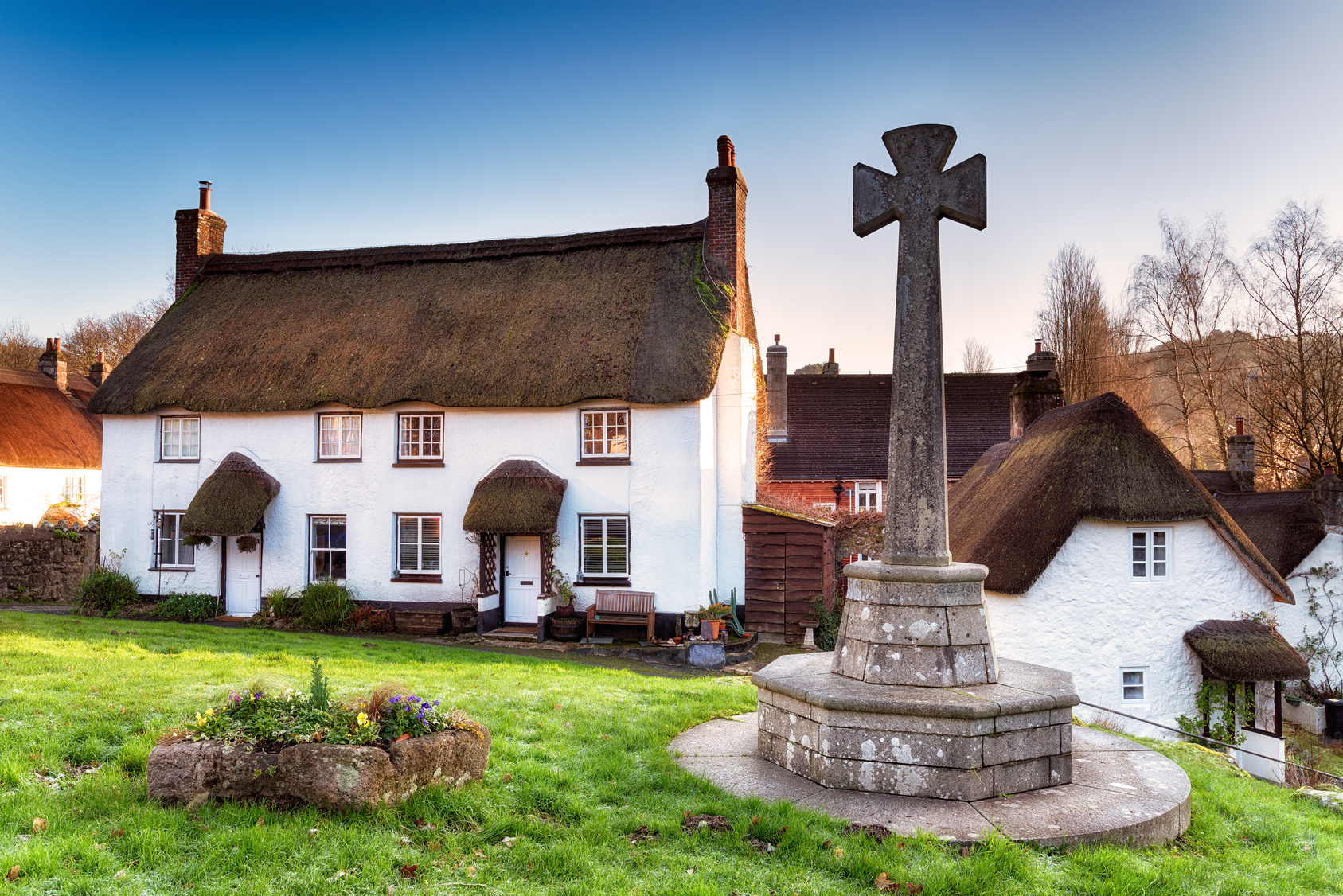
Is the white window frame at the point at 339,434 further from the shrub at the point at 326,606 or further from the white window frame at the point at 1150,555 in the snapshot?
the white window frame at the point at 1150,555

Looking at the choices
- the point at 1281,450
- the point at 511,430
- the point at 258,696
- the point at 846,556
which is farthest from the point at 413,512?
the point at 1281,450

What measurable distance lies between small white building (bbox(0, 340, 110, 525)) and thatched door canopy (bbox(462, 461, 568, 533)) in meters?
17.2

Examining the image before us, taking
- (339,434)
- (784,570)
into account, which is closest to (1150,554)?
(784,570)

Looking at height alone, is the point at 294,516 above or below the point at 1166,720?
above

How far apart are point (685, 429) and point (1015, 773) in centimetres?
1159

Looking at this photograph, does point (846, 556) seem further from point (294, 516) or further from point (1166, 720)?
point (294, 516)

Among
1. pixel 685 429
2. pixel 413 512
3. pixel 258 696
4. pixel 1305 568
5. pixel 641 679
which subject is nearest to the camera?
pixel 258 696

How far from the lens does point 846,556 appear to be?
2067 centimetres

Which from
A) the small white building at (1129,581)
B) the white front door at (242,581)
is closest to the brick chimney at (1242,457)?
the small white building at (1129,581)

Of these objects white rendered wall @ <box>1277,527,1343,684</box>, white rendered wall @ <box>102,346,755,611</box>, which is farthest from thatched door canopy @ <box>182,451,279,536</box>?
white rendered wall @ <box>1277,527,1343,684</box>

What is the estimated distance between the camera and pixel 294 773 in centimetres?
497

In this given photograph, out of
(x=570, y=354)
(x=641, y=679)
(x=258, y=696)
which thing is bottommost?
(x=641, y=679)

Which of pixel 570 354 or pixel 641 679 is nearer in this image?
pixel 641 679

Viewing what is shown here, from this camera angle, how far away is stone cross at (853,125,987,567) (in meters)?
6.60
